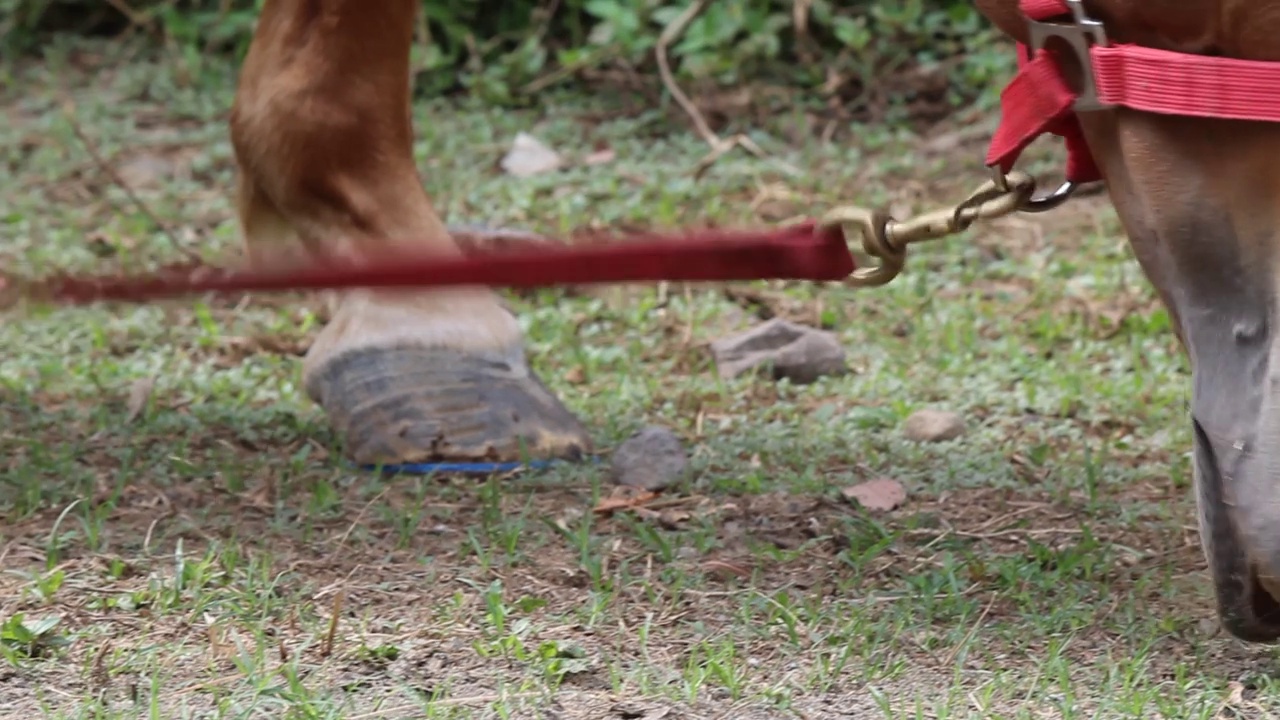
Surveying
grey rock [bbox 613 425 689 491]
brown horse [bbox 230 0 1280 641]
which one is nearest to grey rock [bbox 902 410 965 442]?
grey rock [bbox 613 425 689 491]

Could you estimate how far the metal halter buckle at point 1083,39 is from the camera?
1372mm

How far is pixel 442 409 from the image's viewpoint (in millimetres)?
2184

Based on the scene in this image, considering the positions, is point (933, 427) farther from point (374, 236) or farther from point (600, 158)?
point (600, 158)

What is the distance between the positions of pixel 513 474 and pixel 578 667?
0.62 metres

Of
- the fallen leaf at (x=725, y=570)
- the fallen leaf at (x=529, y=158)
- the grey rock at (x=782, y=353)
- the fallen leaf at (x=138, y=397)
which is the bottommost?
the fallen leaf at (x=529, y=158)

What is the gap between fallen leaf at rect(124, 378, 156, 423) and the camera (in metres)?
2.33

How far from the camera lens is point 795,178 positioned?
3658 mm

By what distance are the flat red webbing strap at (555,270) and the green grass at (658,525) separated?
1.07 ft

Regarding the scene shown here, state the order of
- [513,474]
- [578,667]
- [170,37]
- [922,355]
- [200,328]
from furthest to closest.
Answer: [170,37] → [200,328] → [922,355] → [513,474] → [578,667]

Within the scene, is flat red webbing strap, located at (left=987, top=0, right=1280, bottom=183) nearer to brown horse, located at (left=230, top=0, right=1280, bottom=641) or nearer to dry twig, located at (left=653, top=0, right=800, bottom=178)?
brown horse, located at (left=230, top=0, right=1280, bottom=641)

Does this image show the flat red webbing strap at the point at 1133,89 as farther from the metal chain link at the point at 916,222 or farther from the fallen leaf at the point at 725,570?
the fallen leaf at the point at 725,570

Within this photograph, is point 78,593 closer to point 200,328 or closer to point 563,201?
point 200,328

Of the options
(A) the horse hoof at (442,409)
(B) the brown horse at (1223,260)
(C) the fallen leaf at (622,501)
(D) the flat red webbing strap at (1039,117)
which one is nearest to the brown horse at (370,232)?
(A) the horse hoof at (442,409)

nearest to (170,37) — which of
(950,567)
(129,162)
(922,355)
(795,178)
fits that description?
(129,162)
